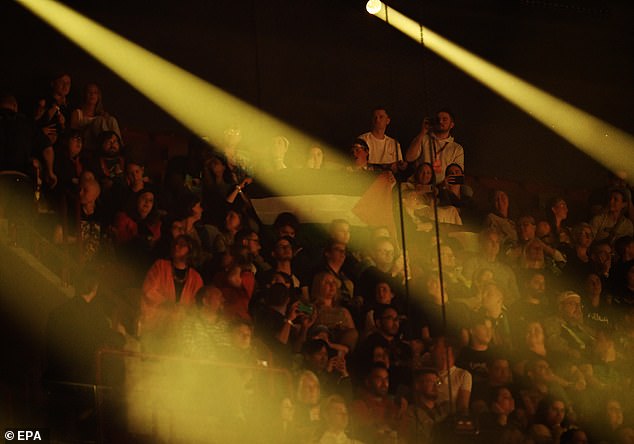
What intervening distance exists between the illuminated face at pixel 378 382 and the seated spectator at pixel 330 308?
1.01 feet

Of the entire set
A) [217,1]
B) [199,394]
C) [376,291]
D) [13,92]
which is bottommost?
[199,394]

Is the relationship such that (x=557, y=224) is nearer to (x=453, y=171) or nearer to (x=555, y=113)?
(x=453, y=171)

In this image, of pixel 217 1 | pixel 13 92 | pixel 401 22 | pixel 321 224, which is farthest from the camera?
pixel 401 22

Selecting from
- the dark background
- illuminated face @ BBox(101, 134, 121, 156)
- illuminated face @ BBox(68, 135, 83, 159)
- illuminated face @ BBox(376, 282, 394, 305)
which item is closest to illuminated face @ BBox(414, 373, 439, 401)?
illuminated face @ BBox(376, 282, 394, 305)

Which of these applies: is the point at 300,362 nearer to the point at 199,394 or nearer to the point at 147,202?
the point at 199,394

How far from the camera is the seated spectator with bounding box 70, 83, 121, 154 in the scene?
8703 mm

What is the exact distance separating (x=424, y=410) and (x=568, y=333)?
1767 millimetres

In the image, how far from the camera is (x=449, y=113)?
34.5ft

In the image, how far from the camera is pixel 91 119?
884 cm

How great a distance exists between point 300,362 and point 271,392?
0.42 meters

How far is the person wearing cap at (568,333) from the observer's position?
995 cm

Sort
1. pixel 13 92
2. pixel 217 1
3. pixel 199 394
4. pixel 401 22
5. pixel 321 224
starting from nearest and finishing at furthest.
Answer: pixel 199 394 → pixel 13 92 → pixel 321 224 → pixel 217 1 → pixel 401 22

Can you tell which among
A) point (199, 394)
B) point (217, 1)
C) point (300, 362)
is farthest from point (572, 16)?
point (199, 394)

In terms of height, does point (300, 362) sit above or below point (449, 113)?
below
